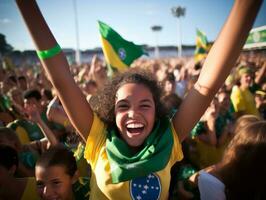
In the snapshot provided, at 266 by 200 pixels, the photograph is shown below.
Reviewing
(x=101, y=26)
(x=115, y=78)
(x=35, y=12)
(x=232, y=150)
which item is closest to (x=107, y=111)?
(x=115, y=78)

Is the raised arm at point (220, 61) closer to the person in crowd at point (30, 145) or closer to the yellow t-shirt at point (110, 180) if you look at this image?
Answer: the yellow t-shirt at point (110, 180)

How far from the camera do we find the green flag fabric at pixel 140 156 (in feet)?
4.36

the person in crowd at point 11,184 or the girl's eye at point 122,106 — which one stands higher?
the girl's eye at point 122,106

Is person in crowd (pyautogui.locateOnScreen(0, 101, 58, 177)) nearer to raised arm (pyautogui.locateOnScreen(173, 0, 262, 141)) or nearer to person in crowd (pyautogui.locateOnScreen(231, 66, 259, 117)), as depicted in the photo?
raised arm (pyautogui.locateOnScreen(173, 0, 262, 141))

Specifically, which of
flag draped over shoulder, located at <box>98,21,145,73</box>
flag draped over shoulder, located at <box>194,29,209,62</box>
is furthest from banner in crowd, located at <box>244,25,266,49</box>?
flag draped over shoulder, located at <box>98,21,145,73</box>

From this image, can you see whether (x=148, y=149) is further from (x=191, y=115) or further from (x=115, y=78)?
(x=115, y=78)

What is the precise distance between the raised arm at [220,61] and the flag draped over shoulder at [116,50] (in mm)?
3240

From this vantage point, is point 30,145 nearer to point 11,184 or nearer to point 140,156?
point 11,184

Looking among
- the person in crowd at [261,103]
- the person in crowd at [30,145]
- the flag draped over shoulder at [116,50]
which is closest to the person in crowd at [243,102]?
the person in crowd at [261,103]

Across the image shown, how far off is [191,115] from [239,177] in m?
0.40

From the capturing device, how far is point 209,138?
2982mm

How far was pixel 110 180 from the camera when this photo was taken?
4.46 ft

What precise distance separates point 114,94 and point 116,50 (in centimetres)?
324

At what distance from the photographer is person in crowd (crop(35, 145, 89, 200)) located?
175cm
